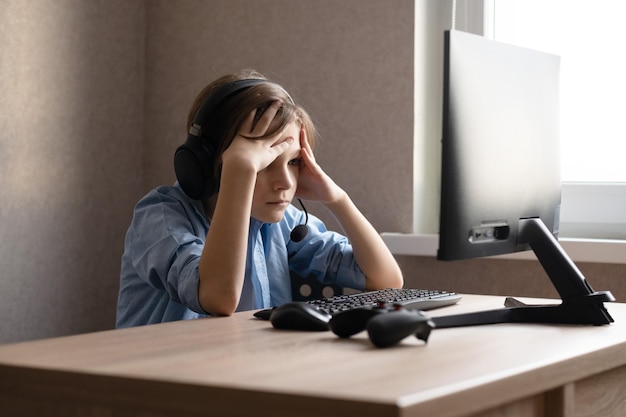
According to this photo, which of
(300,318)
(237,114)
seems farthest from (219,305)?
(237,114)

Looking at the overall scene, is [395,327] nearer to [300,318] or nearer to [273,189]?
[300,318]

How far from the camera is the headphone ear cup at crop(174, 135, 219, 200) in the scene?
1.48 m

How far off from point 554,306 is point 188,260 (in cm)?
57

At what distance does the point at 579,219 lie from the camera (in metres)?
2.22

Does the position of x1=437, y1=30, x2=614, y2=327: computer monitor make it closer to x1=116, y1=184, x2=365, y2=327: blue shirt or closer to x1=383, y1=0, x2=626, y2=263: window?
x1=116, y1=184, x2=365, y2=327: blue shirt

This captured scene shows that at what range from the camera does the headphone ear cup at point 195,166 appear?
1.48 meters

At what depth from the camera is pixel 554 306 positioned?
1.26 meters

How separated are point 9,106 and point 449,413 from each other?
1.68 metres

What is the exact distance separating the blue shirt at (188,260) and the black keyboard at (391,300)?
0.72ft

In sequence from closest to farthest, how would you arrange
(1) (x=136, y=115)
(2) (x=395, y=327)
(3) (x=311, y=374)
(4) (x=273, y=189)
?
(3) (x=311, y=374)
(2) (x=395, y=327)
(4) (x=273, y=189)
(1) (x=136, y=115)

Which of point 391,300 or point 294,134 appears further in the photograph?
point 294,134

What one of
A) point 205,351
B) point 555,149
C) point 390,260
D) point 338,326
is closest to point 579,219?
point 390,260

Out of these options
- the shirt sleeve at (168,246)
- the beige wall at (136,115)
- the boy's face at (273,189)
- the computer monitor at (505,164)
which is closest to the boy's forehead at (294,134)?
the boy's face at (273,189)

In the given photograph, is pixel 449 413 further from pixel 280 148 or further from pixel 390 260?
pixel 390 260
